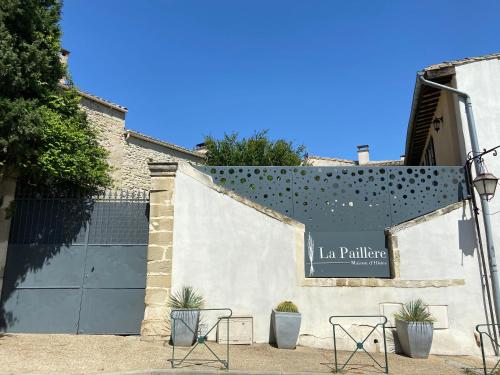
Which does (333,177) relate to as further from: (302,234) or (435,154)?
(435,154)

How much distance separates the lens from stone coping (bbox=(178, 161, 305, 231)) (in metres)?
7.62

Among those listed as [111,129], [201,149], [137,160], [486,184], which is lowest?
[486,184]

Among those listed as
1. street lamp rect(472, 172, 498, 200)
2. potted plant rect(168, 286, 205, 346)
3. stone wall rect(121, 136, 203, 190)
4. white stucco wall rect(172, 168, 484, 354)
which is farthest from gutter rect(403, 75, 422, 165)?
stone wall rect(121, 136, 203, 190)

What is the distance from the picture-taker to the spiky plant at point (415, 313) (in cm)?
666

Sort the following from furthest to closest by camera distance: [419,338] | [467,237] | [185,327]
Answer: [467,237] → [185,327] → [419,338]

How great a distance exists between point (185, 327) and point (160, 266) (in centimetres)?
124

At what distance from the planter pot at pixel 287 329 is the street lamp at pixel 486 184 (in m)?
4.12

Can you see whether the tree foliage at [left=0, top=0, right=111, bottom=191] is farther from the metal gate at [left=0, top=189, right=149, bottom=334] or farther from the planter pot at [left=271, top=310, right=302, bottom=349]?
the planter pot at [left=271, top=310, right=302, bottom=349]

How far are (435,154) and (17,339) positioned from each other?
10.8 meters

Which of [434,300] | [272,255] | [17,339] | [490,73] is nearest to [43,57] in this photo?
[17,339]

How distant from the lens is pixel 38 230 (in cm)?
822

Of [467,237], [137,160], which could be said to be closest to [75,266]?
[467,237]

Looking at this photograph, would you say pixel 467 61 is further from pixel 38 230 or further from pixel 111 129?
pixel 111 129

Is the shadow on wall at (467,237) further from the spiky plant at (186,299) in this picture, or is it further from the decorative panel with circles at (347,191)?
the spiky plant at (186,299)
